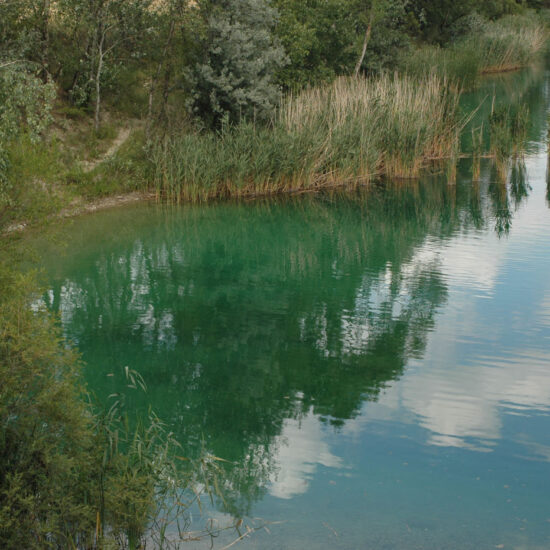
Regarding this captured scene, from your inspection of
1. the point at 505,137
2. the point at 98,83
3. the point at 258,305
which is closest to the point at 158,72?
the point at 98,83

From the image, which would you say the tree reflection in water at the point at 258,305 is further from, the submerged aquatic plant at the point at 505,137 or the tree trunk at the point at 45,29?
the tree trunk at the point at 45,29

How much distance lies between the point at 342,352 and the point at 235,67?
10.4 metres

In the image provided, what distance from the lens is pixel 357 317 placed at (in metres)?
8.57

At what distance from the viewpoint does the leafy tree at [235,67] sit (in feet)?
53.2

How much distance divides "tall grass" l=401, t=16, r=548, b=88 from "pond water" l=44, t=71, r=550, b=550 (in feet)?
47.9

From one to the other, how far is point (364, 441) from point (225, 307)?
3609 millimetres

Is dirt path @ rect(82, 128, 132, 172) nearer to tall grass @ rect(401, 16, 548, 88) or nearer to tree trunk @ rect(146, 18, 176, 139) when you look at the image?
tree trunk @ rect(146, 18, 176, 139)

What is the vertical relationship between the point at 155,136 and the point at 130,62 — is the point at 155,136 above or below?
below

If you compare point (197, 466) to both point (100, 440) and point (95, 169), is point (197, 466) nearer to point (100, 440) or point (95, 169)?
point (100, 440)

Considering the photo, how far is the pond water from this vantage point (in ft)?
16.3

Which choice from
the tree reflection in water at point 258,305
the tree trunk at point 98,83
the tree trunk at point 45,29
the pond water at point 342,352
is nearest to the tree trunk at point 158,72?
the tree trunk at point 98,83

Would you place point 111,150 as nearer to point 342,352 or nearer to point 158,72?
point 158,72

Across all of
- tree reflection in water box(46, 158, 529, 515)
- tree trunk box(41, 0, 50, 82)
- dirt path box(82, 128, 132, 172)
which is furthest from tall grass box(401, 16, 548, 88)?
tree reflection in water box(46, 158, 529, 515)

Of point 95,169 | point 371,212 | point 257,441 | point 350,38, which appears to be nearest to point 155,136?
point 95,169
